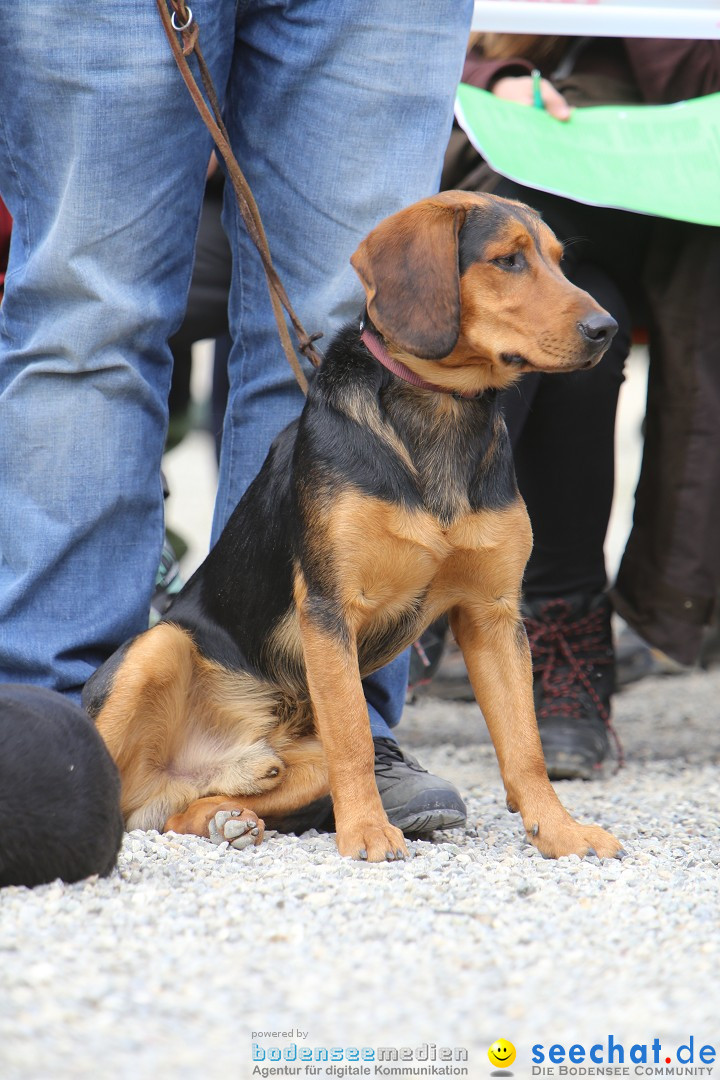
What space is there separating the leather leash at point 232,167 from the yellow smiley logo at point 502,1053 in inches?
75.2

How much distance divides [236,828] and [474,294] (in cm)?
136

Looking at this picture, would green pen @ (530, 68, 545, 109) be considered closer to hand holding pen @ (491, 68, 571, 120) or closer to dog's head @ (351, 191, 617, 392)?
hand holding pen @ (491, 68, 571, 120)

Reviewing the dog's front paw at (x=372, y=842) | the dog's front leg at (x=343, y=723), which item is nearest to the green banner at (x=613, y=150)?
the dog's front leg at (x=343, y=723)

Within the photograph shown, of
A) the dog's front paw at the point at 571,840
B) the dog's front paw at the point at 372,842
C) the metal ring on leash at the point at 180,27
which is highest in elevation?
the metal ring on leash at the point at 180,27

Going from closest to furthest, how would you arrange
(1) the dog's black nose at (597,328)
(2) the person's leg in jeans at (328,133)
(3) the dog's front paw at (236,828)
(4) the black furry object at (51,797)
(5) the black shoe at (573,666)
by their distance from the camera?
(4) the black furry object at (51,797), (1) the dog's black nose at (597,328), (3) the dog's front paw at (236,828), (2) the person's leg in jeans at (328,133), (5) the black shoe at (573,666)

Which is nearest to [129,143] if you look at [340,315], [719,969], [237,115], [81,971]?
[237,115]

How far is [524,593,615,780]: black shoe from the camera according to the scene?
431 centimetres

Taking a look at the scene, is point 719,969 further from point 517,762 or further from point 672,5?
point 672,5

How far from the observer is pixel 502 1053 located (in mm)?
1683

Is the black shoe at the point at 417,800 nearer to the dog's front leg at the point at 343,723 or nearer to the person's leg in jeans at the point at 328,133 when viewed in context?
the person's leg in jeans at the point at 328,133

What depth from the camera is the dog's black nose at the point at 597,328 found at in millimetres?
2629

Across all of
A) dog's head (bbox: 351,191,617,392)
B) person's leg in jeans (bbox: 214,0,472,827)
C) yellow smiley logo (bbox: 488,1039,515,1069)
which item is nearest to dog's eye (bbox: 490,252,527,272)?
dog's head (bbox: 351,191,617,392)

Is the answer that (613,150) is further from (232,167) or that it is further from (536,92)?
(232,167)

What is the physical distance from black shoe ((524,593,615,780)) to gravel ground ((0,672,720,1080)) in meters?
1.26
